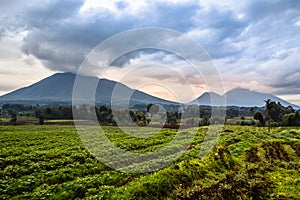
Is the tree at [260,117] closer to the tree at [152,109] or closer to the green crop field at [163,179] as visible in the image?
the tree at [152,109]

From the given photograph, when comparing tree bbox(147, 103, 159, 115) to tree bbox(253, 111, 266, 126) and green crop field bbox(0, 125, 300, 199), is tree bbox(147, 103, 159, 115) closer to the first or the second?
tree bbox(253, 111, 266, 126)

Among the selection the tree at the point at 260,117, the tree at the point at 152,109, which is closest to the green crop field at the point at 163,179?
the tree at the point at 152,109

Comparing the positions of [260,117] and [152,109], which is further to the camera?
[152,109]

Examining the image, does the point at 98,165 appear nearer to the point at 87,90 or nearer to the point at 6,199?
the point at 87,90

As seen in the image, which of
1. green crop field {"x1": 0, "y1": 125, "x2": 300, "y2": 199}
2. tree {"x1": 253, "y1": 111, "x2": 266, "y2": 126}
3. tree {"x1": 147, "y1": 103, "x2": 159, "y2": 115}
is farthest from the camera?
tree {"x1": 147, "y1": 103, "x2": 159, "y2": 115}

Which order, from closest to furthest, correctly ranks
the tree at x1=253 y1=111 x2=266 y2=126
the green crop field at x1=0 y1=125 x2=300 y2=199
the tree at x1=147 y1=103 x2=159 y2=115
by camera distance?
the green crop field at x1=0 y1=125 x2=300 y2=199
the tree at x1=253 y1=111 x2=266 y2=126
the tree at x1=147 y1=103 x2=159 y2=115

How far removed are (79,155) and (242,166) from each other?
50.8 ft

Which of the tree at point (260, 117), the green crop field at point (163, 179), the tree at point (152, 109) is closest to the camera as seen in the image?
the green crop field at point (163, 179)

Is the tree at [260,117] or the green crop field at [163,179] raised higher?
the tree at [260,117]

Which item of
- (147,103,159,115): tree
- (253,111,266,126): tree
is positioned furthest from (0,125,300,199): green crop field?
(253,111,266,126): tree

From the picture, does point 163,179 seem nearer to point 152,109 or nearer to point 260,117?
point 152,109

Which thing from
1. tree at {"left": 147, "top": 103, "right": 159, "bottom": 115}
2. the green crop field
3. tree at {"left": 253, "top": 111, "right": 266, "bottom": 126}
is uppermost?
tree at {"left": 147, "top": 103, "right": 159, "bottom": 115}

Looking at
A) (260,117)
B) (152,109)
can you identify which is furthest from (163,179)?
(260,117)

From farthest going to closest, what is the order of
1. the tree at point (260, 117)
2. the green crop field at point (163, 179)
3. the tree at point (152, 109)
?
1. the tree at point (152, 109)
2. the tree at point (260, 117)
3. the green crop field at point (163, 179)
